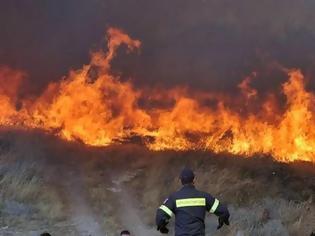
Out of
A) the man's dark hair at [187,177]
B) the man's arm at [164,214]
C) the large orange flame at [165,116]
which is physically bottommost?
the man's arm at [164,214]

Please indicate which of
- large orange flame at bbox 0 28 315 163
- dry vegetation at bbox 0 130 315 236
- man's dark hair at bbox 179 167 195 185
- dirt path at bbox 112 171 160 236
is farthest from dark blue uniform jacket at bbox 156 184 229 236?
large orange flame at bbox 0 28 315 163

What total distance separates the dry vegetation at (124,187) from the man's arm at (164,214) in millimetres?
6720

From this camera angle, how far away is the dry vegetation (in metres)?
14.3

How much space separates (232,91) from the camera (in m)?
20.7

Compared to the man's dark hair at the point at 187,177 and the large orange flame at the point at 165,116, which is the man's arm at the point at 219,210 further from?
the large orange flame at the point at 165,116

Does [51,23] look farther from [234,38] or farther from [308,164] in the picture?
[308,164]

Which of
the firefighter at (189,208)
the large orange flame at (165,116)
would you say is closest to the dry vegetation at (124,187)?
the large orange flame at (165,116)

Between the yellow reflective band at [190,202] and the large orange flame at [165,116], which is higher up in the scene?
the large orange flame at [165,116]

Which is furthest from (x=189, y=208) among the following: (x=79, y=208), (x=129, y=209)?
(x=79, y=208)

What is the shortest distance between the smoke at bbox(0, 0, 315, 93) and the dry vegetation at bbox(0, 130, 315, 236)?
4.05 meters

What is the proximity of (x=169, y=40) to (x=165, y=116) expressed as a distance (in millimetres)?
3894

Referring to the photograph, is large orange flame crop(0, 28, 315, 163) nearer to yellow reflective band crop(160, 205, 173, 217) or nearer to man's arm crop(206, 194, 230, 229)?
man's arm crop(206, 194, 230, 229)

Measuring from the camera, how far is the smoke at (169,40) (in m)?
21.1

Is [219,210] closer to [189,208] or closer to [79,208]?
[189,208]
